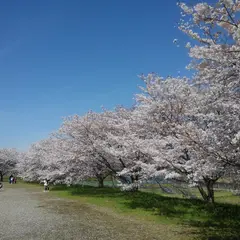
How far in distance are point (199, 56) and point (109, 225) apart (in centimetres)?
904

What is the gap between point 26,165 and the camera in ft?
206

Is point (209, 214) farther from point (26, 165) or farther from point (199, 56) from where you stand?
point (26, 165)

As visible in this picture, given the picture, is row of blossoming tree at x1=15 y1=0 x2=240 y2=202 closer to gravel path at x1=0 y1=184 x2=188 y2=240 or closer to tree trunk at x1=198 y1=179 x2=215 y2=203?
tree trunk at x1=198 y1=179 x2=215 y2=203

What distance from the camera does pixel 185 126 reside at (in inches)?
426

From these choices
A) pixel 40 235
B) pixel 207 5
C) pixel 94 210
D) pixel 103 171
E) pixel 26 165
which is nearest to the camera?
pixel 207 5

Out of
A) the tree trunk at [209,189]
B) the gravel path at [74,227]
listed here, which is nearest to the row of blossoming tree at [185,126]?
the tree trunk at [209,189]

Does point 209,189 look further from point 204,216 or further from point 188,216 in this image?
point 188,216

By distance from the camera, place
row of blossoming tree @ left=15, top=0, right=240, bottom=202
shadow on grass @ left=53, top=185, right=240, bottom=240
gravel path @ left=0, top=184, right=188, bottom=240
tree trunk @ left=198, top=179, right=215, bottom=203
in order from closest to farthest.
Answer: row of blossoming tree @ left=15, top=0, right=240, bottom=202 → gravel path @ left=0, top=184, right=188, bottom=240 → shadow on grass @ left=53, top=185, right=240, bottom=240 → tree trunk @ left=198, top=179, right=215, bottom=203

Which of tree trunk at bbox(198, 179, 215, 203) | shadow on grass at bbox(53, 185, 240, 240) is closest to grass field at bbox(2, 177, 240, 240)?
shadow on grass at bbox(53, 185, 240, 240)

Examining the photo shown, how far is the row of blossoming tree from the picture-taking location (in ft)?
27.3

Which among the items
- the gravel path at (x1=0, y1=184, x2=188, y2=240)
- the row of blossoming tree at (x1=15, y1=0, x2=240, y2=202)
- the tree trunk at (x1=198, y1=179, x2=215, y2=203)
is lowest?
the gravel path at (x1=0, y1=184, x2=188, y2=240)

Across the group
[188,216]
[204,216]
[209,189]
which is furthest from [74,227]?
[209,189]

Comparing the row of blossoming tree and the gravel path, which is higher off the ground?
the row of blossoming tree

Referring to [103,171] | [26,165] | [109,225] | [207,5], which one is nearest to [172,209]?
[109,225]
